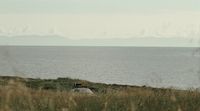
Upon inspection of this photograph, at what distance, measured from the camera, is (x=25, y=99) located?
26.5ft

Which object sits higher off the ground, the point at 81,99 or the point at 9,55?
the point at 9,55

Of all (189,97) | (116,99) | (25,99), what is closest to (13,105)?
(25,99)

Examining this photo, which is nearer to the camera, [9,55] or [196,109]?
[196,109]

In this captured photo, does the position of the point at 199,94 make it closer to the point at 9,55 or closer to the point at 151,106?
the point at 151,106

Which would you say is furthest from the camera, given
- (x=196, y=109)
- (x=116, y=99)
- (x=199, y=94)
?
(x=199, y=94)

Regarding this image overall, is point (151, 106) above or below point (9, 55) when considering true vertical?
below

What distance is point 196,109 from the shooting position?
7633mm

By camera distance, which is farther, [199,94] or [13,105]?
[199,94]

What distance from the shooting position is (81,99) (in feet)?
27.9

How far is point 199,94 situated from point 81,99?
2.03 metres

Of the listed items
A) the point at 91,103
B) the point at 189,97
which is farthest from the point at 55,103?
the point at 189,97

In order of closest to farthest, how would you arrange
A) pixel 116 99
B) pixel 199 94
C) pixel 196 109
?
pixel 196 109 → pixel 116 99 → pixel 199 94

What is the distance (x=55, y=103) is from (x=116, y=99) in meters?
1.12

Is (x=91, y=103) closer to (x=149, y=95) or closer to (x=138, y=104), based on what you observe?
(x=138, y=104)
